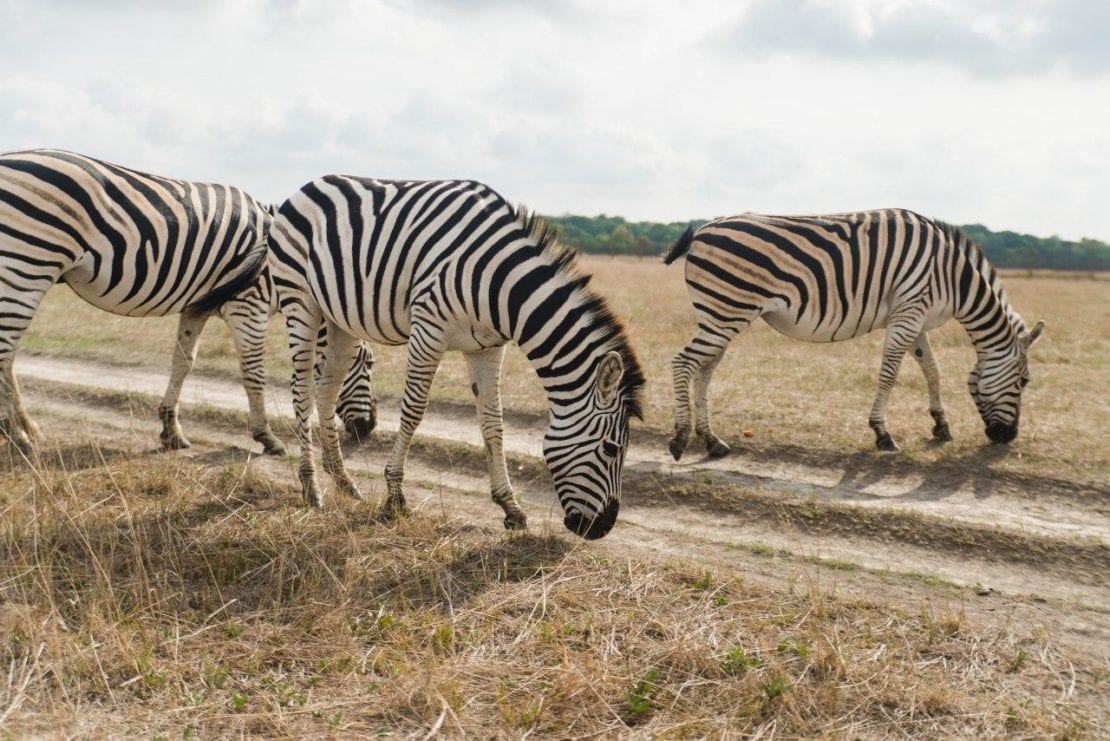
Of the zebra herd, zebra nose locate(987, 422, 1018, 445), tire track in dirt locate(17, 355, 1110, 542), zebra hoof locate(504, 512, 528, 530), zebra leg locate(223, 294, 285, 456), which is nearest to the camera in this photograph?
the zebra herd

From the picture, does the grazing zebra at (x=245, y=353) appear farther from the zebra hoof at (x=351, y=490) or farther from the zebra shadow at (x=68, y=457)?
the zebra hoof at (x=351, y=490)

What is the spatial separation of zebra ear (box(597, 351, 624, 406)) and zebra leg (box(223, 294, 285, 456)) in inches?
195

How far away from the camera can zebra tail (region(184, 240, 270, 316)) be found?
9.23 metres

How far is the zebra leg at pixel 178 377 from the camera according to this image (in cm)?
974

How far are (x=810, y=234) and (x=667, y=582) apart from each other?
226 inches

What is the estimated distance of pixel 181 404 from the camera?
11672 millimetres

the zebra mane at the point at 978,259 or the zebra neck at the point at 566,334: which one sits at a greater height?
the zebra mane at the point at 978,259

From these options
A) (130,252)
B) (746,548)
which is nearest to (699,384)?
(746,548)

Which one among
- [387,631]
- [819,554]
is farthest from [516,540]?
[819,554]

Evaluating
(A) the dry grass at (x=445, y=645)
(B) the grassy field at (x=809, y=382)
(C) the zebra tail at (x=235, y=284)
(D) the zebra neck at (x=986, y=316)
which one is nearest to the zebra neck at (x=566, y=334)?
(A) the dry grass at (x=445, y=645)

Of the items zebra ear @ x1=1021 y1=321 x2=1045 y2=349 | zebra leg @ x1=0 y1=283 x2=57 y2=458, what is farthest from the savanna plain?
zebra ear @ x1=1021 y1=321 x2=1045 y2=349

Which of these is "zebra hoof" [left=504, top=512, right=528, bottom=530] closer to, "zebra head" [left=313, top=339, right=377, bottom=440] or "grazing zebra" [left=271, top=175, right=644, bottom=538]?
"grazing zebra" [left=271, top=175, right=644, bottom=538]

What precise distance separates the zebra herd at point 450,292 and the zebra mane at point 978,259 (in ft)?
0.10

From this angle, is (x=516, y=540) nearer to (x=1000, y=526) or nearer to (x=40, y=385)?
(x=1000, y=526)
